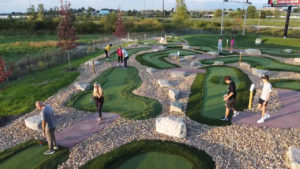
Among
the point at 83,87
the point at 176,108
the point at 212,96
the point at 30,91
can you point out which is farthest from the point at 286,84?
the point at 30,91

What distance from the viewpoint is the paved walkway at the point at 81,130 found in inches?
350

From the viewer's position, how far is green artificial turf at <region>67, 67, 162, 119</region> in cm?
1124

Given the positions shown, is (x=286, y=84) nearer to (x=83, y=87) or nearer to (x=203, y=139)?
(x=203, y=139)

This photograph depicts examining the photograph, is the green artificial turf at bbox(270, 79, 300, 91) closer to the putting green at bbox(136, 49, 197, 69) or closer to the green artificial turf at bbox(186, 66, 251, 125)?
the green artificial turf at bbox(186, 66, 251, 125)

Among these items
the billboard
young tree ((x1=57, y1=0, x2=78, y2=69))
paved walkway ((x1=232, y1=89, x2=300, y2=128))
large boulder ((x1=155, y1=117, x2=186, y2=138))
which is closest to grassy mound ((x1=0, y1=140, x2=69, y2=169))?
large boulder ((x1=155, y1=117, x2=186, y2=138))

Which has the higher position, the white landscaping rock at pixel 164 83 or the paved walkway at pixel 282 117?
the white landscaping rock at pixel 164 83

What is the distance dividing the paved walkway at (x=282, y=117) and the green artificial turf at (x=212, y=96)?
77 cm

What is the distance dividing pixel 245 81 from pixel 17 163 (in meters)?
12.9

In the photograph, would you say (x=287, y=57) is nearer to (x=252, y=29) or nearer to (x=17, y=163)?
Answer: (x=17, y=163)

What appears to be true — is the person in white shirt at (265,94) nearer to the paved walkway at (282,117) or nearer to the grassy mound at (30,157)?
the paved walkway at (282,117)

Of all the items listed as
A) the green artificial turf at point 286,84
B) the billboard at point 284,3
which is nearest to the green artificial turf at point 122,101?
the green artificial turf at point 286,84

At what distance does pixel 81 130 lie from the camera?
966 cm

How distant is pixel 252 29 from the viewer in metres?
53.0

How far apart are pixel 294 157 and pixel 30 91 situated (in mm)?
14003
